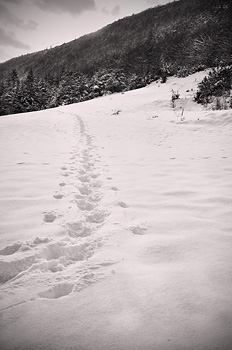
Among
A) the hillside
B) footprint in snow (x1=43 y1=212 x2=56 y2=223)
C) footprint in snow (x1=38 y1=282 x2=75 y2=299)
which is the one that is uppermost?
the hillside

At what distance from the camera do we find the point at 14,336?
0.98m

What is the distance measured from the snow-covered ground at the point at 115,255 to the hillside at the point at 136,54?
13.5 m

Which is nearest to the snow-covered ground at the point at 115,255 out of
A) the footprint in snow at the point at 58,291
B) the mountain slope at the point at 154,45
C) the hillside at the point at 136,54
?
the footprint in snow at the point at 58,291

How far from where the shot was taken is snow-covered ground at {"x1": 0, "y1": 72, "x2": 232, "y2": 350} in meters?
1.00

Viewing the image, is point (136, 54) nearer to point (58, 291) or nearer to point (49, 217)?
point (49, 217)

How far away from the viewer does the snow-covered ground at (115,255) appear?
1.00m

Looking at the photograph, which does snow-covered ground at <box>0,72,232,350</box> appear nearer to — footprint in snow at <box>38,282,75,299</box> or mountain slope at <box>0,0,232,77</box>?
footprint in snow at <box>38,282,75,299</box>

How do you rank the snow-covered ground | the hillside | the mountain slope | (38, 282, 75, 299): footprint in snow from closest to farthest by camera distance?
the snow-covered ground
(38, 282, 75, 299): footprint in snow
the mountain slope
the hillside

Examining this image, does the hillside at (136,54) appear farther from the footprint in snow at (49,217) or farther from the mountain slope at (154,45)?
the footprint in snow at (49,217)

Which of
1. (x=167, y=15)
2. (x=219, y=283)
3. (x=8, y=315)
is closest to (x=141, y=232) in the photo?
(x=219, y=283)

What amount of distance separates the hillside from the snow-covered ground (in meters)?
13.5

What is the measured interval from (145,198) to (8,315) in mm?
1858

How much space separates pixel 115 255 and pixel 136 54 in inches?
1308

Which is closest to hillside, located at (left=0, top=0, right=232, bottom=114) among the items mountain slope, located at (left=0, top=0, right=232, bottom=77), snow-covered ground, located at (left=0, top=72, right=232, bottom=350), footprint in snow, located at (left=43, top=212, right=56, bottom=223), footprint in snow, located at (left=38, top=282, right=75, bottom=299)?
mountain slope, located at (left=0, top=0, right=232, bottom=77)
